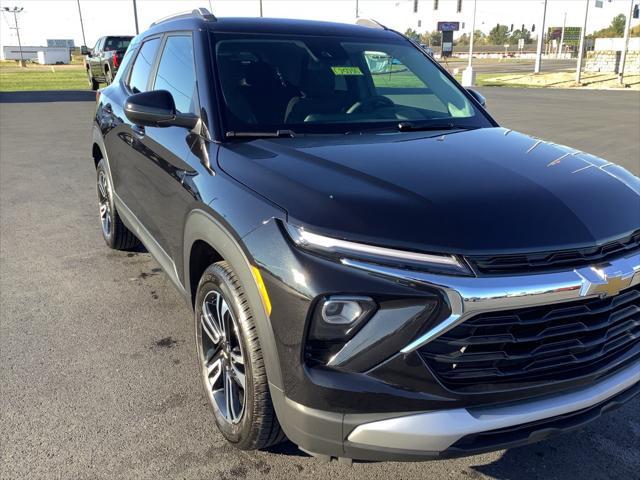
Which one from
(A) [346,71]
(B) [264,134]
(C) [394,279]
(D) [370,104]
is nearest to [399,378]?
(C) [394,279]

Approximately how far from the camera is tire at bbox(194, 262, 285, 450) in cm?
224

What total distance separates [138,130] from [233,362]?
6.35 feet

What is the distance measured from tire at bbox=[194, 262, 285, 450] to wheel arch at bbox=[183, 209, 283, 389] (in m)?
0.07

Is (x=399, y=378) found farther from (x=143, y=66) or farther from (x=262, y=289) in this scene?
(x=143, y=66)

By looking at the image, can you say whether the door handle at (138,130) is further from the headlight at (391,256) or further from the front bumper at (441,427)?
the front bumper at (441,427)

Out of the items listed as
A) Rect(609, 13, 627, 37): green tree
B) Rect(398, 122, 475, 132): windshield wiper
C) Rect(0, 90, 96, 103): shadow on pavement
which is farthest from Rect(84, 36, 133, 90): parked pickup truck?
Rect(609, 13, 627, 37): green tree

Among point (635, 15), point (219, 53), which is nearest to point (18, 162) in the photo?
point (219, 53)

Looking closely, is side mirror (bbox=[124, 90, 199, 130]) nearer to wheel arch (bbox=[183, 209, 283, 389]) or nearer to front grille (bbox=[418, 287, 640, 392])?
wheel arch (bbox=[183, 209, 283, 389])

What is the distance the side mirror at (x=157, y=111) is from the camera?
2.93m

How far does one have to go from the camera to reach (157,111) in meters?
2.94

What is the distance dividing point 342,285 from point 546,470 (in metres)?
1.44

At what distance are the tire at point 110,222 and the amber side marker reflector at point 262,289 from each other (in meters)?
3.07

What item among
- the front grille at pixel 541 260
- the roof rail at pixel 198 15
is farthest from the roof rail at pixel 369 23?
the front grille at pixel 541 260

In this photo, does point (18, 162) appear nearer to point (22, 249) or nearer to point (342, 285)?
point (22, 249)
